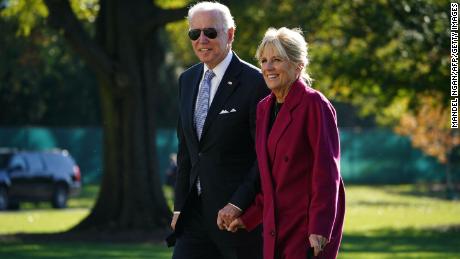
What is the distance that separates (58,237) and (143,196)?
191 cm

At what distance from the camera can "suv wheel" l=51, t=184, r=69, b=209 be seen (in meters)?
32.2

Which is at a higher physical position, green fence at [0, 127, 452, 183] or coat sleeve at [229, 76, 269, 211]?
coat sleeve at [229, 76, 269, 211]

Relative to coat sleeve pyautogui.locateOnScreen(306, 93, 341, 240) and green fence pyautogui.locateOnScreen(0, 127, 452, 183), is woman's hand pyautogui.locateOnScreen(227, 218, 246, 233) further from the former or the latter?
green fence pyautogui.locateOnScreen(0, 127, 452, 183)

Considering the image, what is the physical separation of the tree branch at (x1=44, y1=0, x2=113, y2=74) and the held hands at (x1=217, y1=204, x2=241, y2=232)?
12903mm

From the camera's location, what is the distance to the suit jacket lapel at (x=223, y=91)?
693 cm

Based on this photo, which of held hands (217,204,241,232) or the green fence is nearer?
held hands (217,204,241,232)

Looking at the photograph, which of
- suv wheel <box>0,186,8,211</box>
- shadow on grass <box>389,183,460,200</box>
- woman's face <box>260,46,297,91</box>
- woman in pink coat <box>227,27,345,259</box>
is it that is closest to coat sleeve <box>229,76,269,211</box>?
woman in pink coat <box>227,27,345,259</box>

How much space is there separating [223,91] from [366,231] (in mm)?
15269

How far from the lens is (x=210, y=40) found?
6.94 meters

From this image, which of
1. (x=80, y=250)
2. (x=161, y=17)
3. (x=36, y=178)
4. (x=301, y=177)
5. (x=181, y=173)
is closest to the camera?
(x=301, y=177)

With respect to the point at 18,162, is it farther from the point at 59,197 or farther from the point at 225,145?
the point at 225,145

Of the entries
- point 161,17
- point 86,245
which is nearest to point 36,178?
point 161,17

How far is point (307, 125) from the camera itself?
5.96 metres

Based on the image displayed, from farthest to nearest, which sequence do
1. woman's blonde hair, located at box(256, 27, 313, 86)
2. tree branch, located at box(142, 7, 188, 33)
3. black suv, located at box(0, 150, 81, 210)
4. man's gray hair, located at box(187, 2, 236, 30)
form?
black suv, located at box(0, 150, 81, 210) → tree branch, located at box(142, 7, 188, 33) → man's gray hair, located at box(187, 2, 236, 30) → woman's blonde hair, located at box(256, 27, 313, 86)
